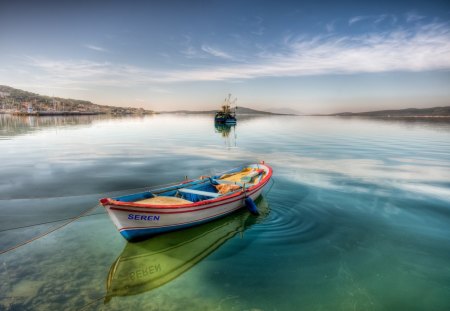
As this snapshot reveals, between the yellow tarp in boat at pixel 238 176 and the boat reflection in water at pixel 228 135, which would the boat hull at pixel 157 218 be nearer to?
the yellow tarp in boat at pixel 238 176

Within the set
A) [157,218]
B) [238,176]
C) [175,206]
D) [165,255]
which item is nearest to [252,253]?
[165,255]

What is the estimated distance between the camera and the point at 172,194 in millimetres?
14500

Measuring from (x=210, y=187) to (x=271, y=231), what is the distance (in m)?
5.28

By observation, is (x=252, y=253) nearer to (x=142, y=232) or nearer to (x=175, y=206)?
(x=175, y=206)

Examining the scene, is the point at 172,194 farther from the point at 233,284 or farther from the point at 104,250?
the point at 233,284

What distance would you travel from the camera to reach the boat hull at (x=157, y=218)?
10.6 meters

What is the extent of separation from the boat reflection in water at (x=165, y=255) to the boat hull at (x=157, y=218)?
0.47 metres

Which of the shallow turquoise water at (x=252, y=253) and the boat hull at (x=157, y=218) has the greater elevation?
the boat hull at (x=157, y=218)

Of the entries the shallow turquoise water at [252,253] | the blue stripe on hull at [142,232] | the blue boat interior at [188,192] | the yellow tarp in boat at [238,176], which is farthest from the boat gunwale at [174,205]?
the yellow tarp in boat at [238,176]

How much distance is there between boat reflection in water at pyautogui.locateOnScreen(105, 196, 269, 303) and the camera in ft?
29.9

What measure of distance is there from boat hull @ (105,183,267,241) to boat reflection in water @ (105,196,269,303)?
47 centimetres

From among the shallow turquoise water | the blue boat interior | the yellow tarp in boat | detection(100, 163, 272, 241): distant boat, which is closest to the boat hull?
detection(100, 163, 272, 241): distant boat

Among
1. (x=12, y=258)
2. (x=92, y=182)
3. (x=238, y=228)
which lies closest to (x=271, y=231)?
(x=238, y=228)

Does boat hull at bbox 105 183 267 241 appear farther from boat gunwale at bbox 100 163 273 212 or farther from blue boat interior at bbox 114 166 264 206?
blue boat interior at bbox 114 166 264 206
